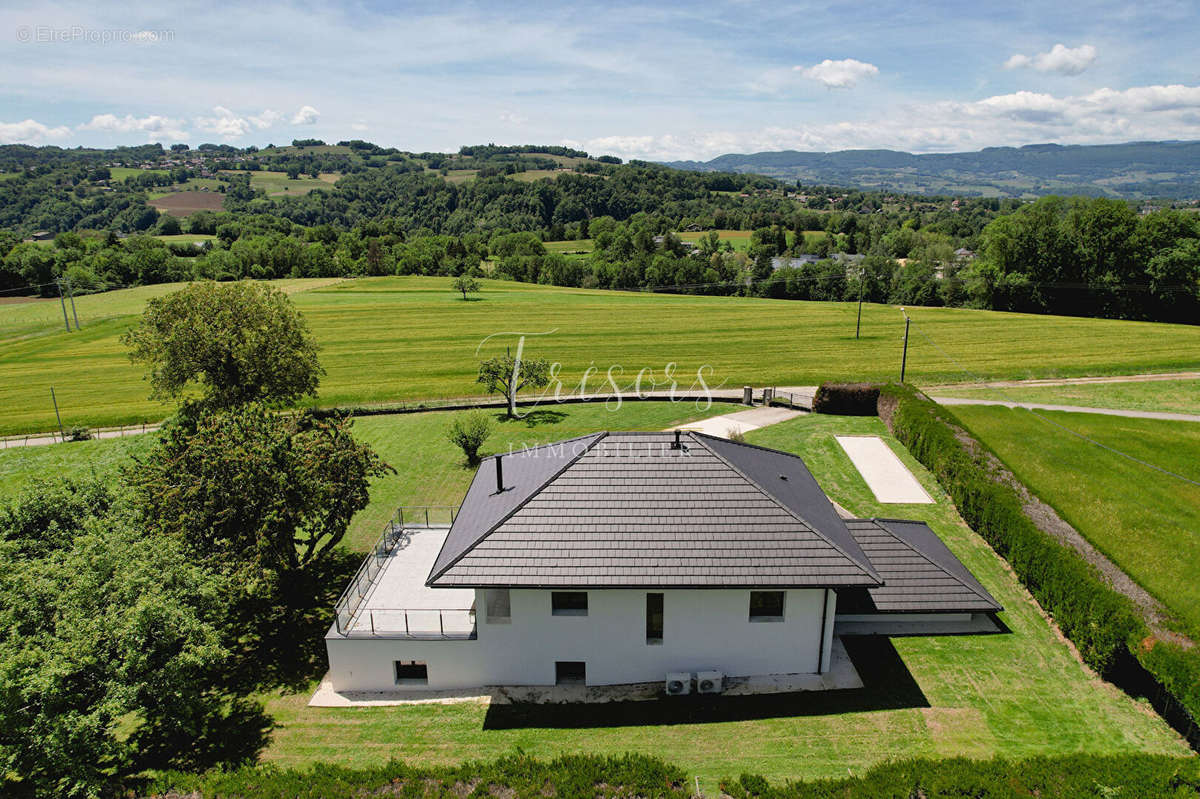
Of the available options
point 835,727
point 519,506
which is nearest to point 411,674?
point 519,506

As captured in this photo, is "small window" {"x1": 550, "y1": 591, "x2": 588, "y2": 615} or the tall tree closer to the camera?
"small window" {"x1": 550, "y1": 591, "x2": 588, "y2": 615}

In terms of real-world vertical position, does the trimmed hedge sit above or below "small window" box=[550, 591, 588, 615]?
below

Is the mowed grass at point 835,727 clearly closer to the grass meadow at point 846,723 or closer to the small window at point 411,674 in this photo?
the grass meadow at point 846,723

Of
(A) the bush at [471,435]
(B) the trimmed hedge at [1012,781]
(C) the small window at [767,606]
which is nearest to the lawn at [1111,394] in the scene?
(A) the bush at [471,435]

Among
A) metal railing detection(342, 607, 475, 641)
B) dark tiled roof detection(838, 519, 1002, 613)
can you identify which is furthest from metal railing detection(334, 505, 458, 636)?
dark tiled roof detection(838, 519, 1002, 613)

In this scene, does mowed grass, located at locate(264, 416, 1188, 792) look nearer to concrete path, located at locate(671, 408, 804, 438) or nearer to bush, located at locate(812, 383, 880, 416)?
concrete path, located at locate(671, 408, 804, 438)

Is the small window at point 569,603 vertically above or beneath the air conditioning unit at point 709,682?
above

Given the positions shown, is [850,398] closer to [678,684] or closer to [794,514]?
Result: [794,514]
